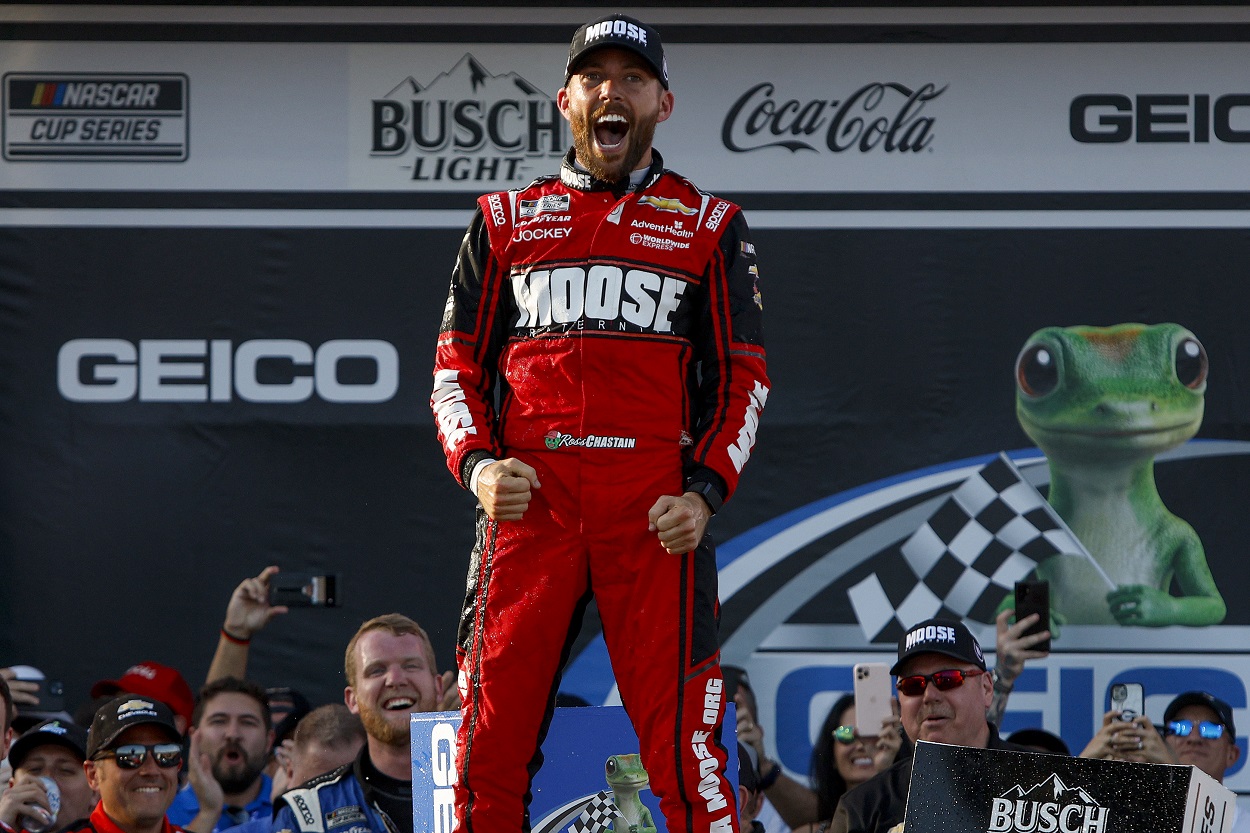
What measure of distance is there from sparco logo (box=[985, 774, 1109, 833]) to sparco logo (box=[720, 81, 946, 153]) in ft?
13.9

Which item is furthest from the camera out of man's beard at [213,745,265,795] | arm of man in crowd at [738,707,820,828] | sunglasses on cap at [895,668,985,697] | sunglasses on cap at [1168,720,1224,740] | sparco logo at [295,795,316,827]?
arm of man in crowd at [738,707,820,828]

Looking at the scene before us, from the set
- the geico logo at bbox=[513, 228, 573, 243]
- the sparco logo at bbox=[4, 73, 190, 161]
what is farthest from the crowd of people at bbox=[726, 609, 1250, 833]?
the sparco logo at bbox=[4, 73, 190, 161]

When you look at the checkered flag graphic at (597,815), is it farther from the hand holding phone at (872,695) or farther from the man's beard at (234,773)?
the man's beard at (234,773)

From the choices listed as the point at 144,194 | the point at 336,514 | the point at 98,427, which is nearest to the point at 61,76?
the point at 144,194

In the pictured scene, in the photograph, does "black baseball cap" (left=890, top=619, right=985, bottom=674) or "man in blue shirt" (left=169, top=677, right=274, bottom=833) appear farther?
"man in blue shirt" (left=169, top=677, right=274, bottom=833)

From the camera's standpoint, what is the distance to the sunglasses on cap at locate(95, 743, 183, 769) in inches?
161

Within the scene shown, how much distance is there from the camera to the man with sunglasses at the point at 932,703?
394 centimetres

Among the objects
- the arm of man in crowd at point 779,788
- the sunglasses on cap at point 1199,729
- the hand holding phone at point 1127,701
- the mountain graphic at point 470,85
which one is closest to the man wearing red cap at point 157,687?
the arm of man in crowd at point 779,788

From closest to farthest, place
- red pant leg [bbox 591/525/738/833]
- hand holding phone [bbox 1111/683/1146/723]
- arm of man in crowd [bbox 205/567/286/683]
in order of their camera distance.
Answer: red pant leg [bbox 591/525/738/833]
hand holding phone [bbox 1111/683/1146/723]
arm of man in crowd [bbox 205/567/286/683]

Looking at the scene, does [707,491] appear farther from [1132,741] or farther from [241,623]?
[241,623]

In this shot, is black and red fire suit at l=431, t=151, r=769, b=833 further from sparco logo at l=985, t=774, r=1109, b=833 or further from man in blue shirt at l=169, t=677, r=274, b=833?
man in blue shirt at l=169, t=677, r=274, b=833

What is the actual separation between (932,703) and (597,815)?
4.15 feet
